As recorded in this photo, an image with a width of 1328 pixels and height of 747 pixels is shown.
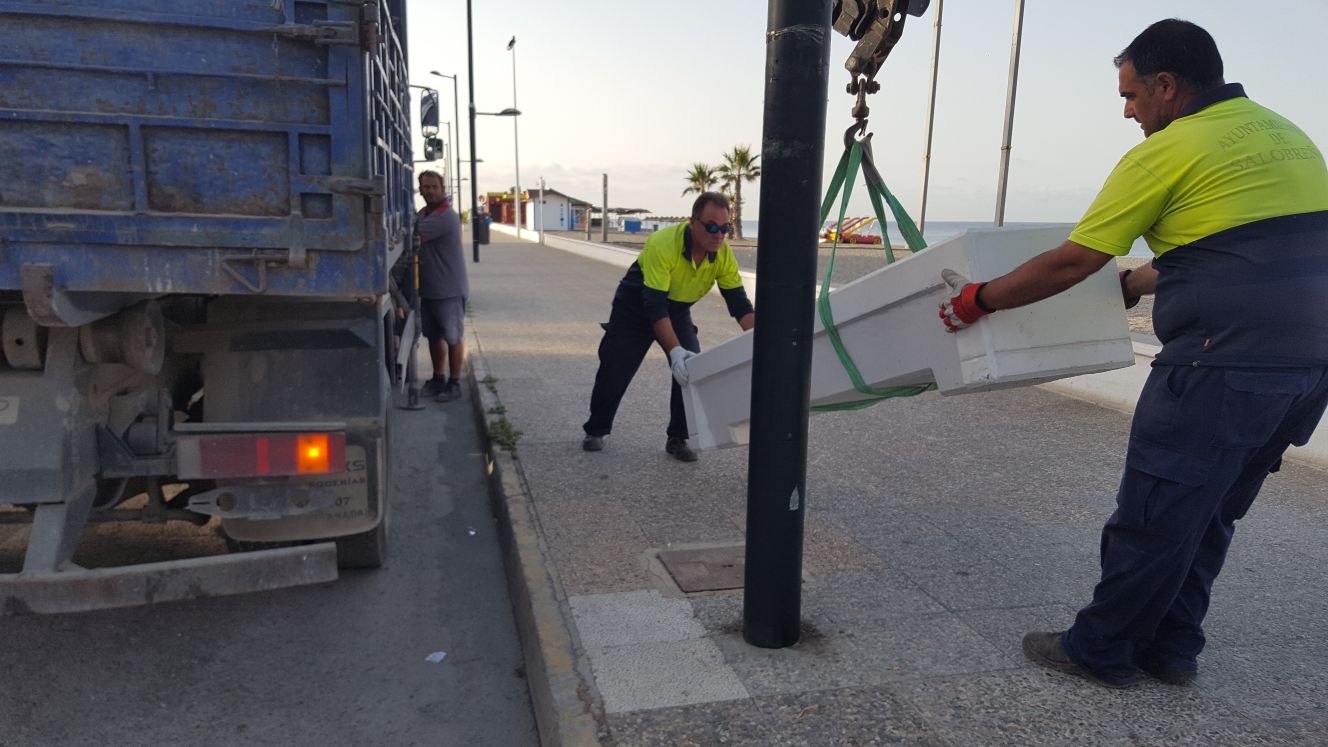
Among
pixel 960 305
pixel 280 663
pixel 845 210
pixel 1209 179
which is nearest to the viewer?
pixel 1209 179

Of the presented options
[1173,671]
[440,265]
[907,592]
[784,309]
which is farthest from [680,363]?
[440,265]

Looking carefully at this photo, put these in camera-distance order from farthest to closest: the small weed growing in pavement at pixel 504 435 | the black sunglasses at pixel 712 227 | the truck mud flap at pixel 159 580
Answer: the small weed growing in pavement at pixel 504 435
the black sunglasses at pixel 712 227
the truck mud flap at pixel 159 580

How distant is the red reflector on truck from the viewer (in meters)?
3.32

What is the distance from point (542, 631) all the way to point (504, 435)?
9.24ft

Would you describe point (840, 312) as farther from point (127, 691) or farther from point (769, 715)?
point (127, 691)

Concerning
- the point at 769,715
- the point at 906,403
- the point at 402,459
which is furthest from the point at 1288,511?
the point at 402,459

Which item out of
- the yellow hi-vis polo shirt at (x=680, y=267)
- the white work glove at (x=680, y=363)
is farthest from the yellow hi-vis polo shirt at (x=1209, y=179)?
the yellow hi-vis polo shirt at (x=680, y=267)

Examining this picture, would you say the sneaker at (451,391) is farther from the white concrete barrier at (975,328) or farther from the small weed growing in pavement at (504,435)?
the white concrete barrier at (975,328)

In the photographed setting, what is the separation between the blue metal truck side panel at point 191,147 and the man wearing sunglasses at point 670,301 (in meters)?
2.16

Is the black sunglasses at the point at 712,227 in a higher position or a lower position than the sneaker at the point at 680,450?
higher

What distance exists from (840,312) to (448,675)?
1956mm

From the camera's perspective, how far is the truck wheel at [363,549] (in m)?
4.12

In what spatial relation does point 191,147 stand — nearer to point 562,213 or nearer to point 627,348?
point 627,348

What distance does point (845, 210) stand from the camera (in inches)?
132
